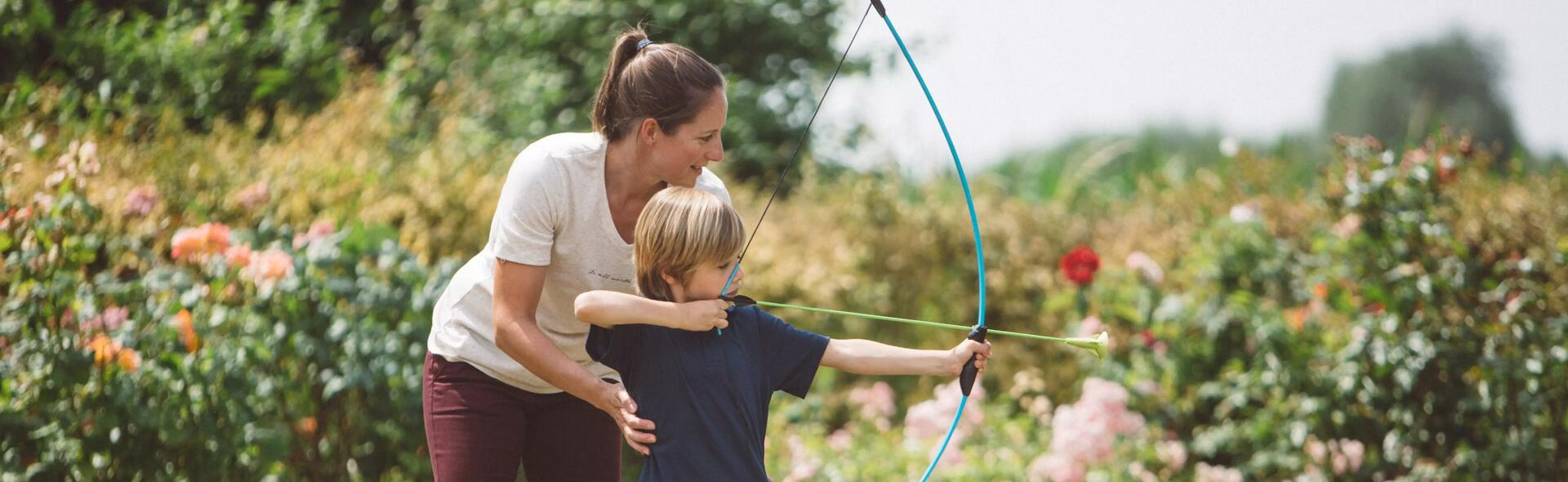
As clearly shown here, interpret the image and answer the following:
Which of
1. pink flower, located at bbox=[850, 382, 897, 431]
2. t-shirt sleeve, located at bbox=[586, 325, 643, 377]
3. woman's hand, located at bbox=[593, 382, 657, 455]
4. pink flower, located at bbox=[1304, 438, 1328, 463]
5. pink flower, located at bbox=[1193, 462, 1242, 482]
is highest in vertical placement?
t-shirt sleeve, located at bbox=[586, 325, 643, 377]

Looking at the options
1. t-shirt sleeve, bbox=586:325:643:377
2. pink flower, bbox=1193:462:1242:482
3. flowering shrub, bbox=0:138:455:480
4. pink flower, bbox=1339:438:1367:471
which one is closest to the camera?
t-shirt sleeve, bbox=586:325:643:377

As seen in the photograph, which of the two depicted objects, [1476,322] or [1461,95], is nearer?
[1476,322]

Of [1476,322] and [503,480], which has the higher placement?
[503,480]

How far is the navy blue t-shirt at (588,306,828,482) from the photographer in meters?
1.94

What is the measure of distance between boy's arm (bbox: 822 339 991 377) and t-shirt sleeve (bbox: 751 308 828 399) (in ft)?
0.08

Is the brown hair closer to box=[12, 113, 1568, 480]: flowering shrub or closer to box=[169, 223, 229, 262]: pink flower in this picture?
box=[12, 113, 1568, 480]: flowering shrub

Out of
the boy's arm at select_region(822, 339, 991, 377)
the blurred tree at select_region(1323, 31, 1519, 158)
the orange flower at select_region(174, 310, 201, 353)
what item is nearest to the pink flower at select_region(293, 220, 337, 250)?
the orange flower at select_region(174, 310, 201, 353)

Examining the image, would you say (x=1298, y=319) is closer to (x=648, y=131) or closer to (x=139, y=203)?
(x=648, y=131)

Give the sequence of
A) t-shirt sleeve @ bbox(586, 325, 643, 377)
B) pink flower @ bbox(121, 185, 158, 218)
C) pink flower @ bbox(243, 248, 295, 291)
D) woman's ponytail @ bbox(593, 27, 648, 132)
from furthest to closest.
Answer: pink flower @ bbox(121, 185, 158, 218), pink flower @ bbox(243, 248, 295, 291), woman's ponytail @ bbox(593, 27, 648, 132), t-shirt sleeve @ bbox(586, 325, 643, 377)

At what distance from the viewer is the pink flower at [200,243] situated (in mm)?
3174

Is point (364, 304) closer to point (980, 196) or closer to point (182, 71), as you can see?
point (182, 71)

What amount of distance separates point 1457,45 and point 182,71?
3799 cm

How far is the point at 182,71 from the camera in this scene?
527 centimetres

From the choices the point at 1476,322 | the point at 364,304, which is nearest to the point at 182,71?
the point at 364,304
